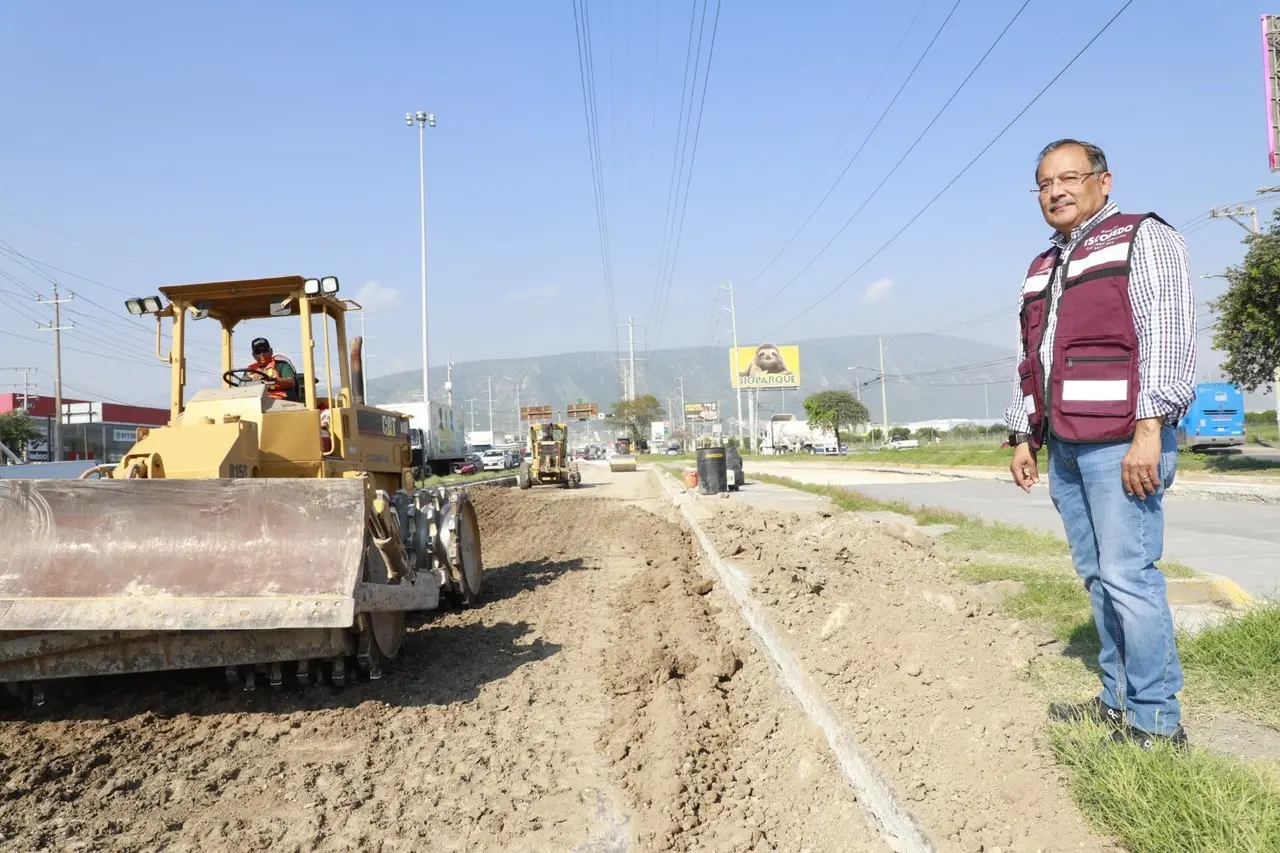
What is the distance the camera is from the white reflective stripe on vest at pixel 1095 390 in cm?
320

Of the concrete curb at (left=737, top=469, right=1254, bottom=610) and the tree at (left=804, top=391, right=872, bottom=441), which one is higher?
the tree at (left=804, top=391, right=872, bottom=441)

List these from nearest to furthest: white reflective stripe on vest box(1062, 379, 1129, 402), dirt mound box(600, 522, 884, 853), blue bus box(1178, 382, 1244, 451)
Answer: white reflective stripe on vest box(1062, 379, 1129, 402), dirt mound box(600, 522, 884, 853), blue bus box(1178, 382, 1244, 451)

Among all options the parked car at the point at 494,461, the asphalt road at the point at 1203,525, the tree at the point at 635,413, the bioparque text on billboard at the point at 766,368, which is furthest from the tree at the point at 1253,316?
the tree at the point at 635,413

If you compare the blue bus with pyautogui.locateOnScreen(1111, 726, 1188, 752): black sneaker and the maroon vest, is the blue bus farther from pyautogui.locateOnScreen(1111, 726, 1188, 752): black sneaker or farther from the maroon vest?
pyautogui.locateOnScreen(1111, 726, 1188, 752): black sneaker

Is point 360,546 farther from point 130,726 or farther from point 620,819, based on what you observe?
point 620,819

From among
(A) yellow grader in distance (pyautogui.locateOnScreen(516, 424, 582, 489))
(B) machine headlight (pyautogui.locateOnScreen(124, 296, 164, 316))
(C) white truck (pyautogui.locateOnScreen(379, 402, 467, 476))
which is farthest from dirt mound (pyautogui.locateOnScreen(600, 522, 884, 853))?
(C) white truck (pyautogui.locateOnScreen(379, 402, 467, 476))

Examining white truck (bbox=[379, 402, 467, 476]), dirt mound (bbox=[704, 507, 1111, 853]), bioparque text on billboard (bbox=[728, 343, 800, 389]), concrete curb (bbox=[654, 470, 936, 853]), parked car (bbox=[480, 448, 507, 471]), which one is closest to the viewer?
dirt mound (bbox=[704, 507, 1111, 853])

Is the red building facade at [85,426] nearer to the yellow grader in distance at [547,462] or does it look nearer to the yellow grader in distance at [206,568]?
the yellow grader in distance at [547,462]

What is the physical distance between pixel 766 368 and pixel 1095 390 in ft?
306

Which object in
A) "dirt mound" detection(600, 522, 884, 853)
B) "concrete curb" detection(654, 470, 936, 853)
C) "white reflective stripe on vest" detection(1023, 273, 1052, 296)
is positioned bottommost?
"dirt mound" detection(600, 522, 884, 853)

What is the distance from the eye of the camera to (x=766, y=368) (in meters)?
95.5

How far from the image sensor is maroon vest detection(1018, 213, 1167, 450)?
3.21m

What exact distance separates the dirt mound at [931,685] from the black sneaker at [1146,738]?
0.84 feet

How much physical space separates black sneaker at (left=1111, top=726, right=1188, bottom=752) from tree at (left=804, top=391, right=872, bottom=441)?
92898mm
